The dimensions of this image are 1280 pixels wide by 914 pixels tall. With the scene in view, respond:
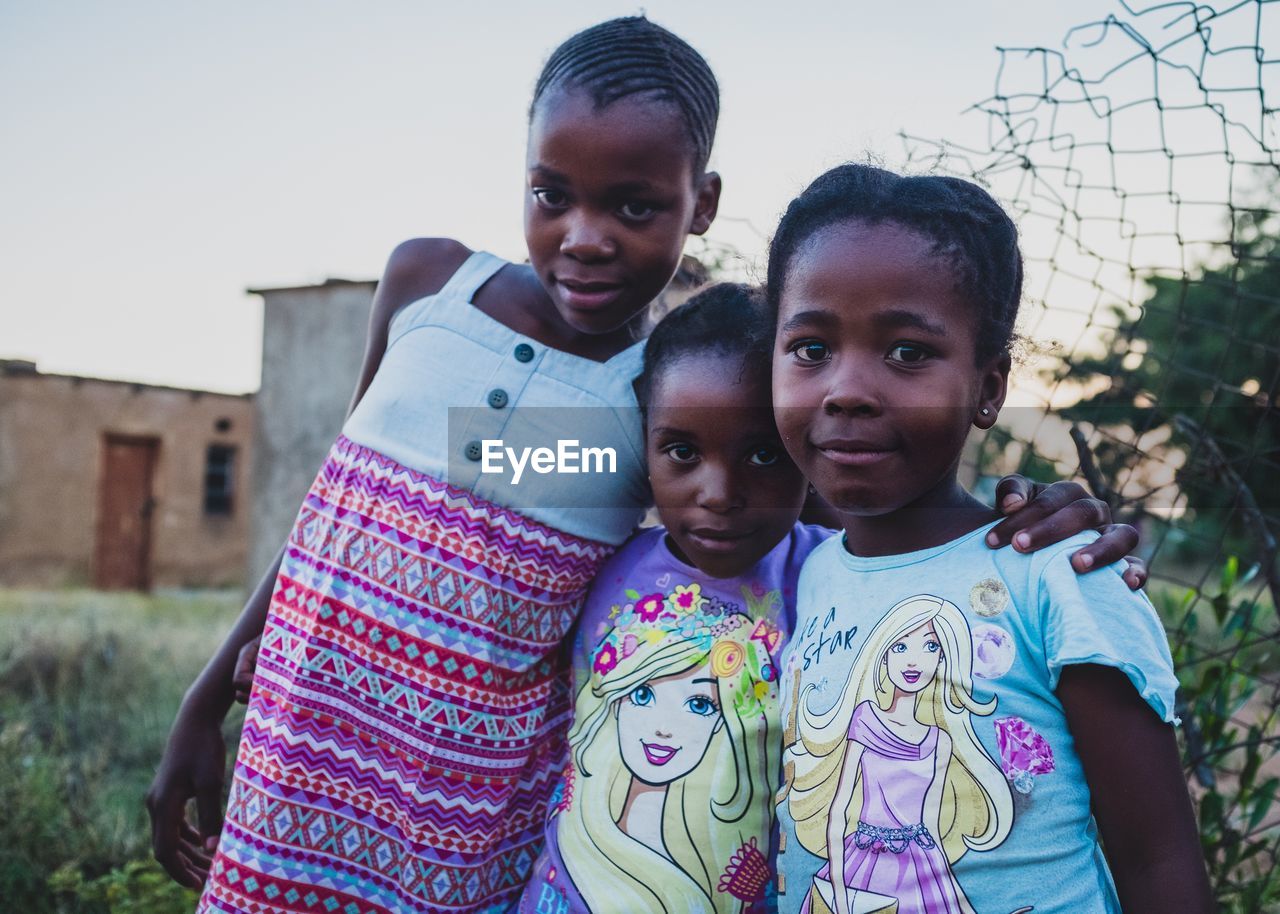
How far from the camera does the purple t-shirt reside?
1.51 meters

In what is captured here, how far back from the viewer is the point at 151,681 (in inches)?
221

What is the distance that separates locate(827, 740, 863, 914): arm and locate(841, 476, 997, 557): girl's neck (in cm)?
28

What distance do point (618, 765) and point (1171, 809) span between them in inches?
30.0

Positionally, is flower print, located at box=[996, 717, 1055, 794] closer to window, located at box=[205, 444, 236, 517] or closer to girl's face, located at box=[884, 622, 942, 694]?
girl's face, located at box=[884, 622, 942, 694]

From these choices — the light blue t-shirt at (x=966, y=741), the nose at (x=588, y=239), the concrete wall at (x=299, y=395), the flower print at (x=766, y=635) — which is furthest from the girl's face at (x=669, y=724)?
the concrete wall at (x=299, y=395)

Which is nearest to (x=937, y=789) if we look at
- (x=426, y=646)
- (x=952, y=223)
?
(x=952, y=223)

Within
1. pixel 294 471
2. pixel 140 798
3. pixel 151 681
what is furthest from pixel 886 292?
pixel 294 471

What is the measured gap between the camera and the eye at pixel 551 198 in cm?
171

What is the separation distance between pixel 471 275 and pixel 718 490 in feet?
2.00

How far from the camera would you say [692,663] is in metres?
1.62

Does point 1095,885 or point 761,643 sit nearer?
point 1095,885

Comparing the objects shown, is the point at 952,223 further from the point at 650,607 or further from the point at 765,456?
the point at 650,607

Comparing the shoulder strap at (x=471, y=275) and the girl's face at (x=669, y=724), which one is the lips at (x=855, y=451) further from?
the shoulder strap at (x=471, y=275)

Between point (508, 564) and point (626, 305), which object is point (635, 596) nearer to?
point (508, 564)
